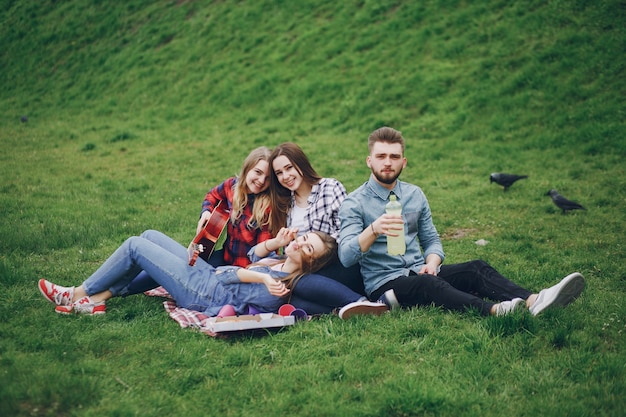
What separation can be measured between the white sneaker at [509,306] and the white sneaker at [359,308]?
40.2 inches

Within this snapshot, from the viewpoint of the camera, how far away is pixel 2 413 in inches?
150

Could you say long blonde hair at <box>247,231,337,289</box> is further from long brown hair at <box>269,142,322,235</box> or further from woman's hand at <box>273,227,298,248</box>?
long brown hair at <box>269,142,322,235</box>

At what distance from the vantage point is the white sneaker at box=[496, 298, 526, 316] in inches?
200

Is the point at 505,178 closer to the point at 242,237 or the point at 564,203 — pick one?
the point at 564,203

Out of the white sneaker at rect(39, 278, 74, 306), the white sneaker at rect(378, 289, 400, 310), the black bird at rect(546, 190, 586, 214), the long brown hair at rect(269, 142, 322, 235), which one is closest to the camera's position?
the white sneaker at rect(378, 289, 400, 310)

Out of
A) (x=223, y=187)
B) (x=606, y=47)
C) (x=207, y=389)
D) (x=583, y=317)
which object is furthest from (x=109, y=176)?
(x=606, y=47)

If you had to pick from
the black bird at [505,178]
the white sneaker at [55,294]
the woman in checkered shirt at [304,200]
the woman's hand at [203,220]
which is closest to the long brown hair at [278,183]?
the woman in checkered shirt at [304,200]

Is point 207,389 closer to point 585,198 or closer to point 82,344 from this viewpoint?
point 82,344

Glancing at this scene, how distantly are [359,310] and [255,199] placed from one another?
191 centimetres

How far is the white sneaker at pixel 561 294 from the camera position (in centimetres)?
497

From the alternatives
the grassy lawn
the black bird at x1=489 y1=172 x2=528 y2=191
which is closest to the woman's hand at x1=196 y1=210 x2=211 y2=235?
the grassy lawn

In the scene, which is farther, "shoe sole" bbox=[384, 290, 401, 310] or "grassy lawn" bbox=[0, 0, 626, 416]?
"shoe sole" bbox=[384, 290, 401, 310]

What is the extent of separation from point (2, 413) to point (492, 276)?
13.9ft

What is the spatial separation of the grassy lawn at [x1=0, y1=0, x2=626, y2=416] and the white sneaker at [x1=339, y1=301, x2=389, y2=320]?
9 cm
